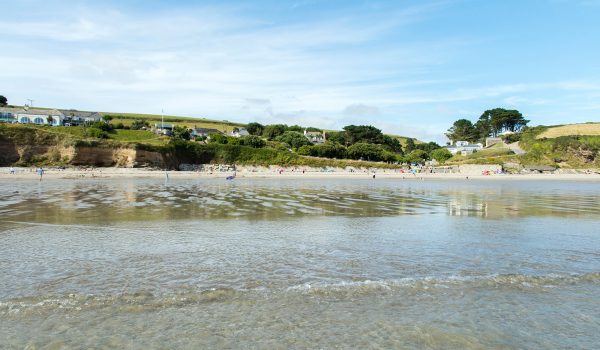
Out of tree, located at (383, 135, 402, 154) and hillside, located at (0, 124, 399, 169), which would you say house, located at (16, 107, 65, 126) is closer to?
hillside, located at (0, 124, 399, 169)

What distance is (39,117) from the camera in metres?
98.1

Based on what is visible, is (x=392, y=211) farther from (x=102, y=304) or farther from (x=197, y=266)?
(x=102, y=304)

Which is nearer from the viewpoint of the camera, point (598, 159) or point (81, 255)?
point (81, 255)

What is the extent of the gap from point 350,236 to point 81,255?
750 cm

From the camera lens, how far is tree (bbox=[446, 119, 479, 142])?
5920 inches

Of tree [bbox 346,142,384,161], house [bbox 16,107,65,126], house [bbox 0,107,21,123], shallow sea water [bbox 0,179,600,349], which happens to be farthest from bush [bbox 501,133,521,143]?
house [bbox 0,107,21,123]

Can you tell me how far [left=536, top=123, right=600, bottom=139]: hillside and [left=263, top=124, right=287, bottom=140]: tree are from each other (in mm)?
73897


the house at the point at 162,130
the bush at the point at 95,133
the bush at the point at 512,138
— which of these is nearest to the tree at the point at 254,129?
the house at the point at 162,130

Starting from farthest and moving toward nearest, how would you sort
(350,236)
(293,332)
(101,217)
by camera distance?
1. (101,217)
2. (350,236)
3. (293,332)

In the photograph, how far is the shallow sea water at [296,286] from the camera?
214 inches

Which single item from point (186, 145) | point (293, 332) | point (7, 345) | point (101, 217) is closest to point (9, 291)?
point (7, 345)

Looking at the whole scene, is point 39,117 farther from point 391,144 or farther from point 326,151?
point 391,144

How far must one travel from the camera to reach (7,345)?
196 inches

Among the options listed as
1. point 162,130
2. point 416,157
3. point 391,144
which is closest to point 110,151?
point 162,130
